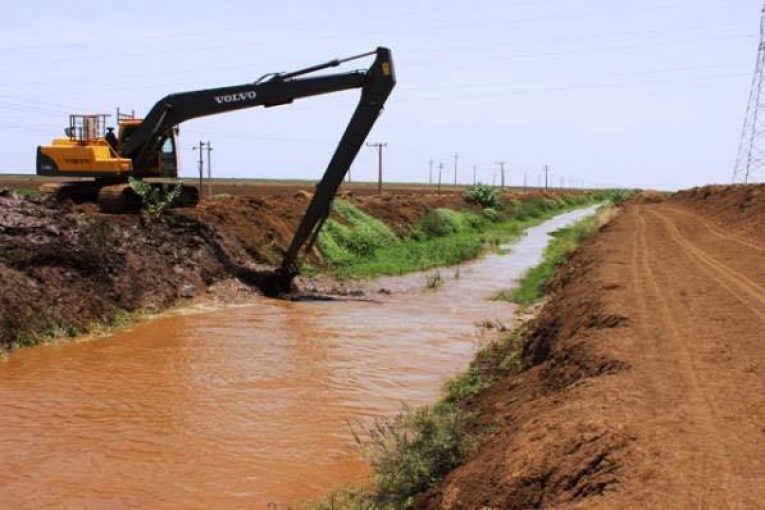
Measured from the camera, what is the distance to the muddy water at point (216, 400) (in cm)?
791

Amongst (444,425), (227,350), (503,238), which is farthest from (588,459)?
(503,238)

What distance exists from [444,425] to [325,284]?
51.8ft

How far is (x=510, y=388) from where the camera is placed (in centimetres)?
941

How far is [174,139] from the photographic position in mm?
20938

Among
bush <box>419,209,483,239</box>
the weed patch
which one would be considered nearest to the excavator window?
the weed patch

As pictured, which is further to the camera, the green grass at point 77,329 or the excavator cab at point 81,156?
the excavator cab at point 81,156

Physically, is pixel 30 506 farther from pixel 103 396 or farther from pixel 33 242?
pixel 33 242

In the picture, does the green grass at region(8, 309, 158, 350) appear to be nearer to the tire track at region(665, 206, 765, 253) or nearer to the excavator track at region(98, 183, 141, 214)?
the excavator track at region(98, 183, 141, 214)

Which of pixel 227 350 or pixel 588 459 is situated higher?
pixel 588 459

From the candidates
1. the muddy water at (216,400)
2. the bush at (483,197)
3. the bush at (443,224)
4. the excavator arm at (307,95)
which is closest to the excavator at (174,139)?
the excavator arm at (307,95)

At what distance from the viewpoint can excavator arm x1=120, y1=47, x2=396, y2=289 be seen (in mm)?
19156

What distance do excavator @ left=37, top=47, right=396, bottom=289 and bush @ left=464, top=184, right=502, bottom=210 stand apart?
126ft

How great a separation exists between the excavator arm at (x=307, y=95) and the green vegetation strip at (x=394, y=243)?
494 centimetres

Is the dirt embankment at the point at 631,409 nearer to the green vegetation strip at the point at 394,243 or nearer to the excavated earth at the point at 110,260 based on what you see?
the excavated earth at the point at 110,260
